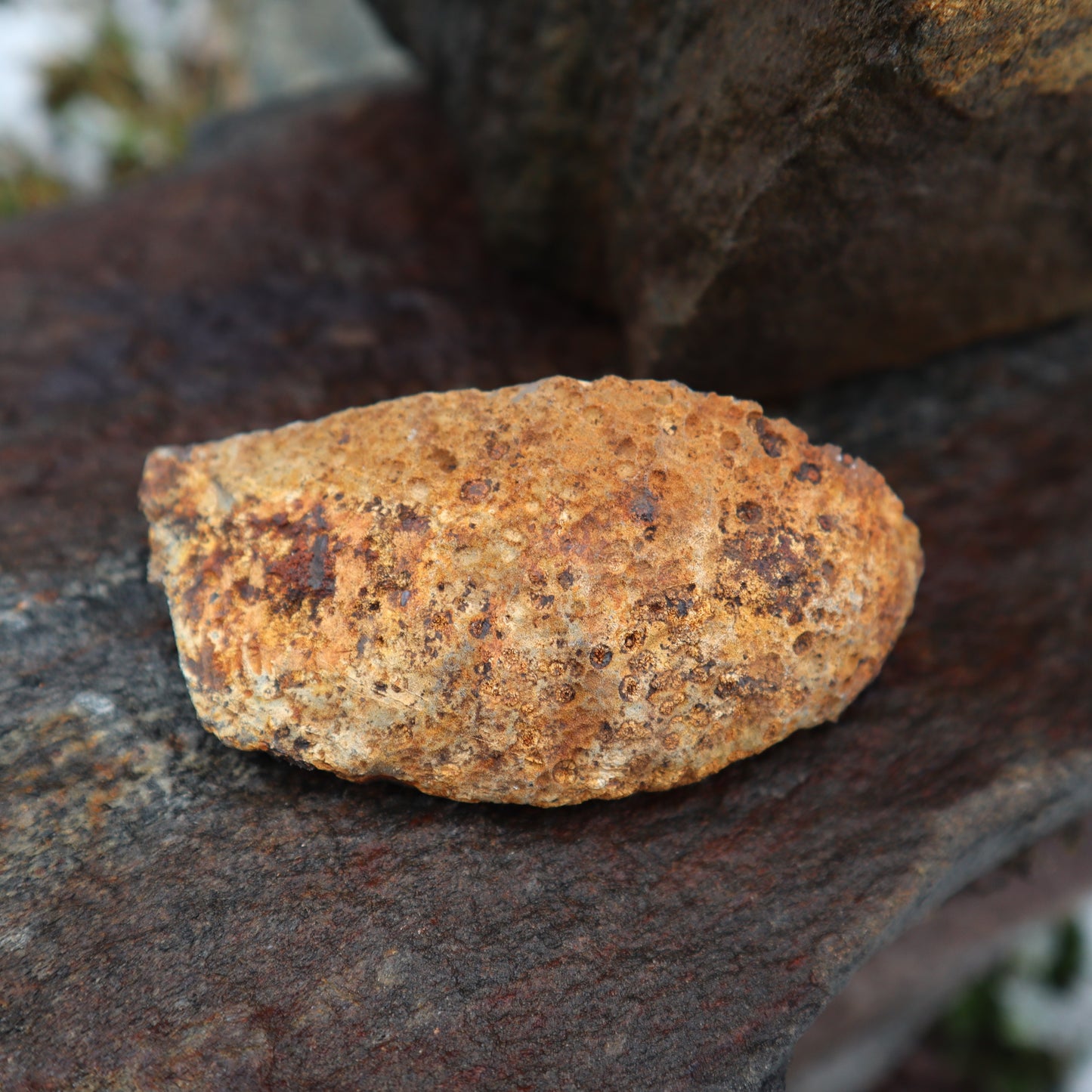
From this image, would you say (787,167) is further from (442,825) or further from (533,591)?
(442,825)

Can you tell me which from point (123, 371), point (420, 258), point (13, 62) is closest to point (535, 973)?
point (123, 371)

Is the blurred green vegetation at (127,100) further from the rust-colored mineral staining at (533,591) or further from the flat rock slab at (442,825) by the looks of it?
the rust-colored mineral staining at (533,591)

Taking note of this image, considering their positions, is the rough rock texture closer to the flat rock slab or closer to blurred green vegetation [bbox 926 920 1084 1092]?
the flat rock slab

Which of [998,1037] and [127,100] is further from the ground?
[127,100]

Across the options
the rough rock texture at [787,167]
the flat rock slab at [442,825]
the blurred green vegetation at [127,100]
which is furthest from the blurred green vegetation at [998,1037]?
the blurred green vegetation at [127,100]

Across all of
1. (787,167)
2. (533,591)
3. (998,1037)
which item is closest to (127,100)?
(787,167)

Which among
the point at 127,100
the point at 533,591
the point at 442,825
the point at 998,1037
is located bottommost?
the point at 998,1037
